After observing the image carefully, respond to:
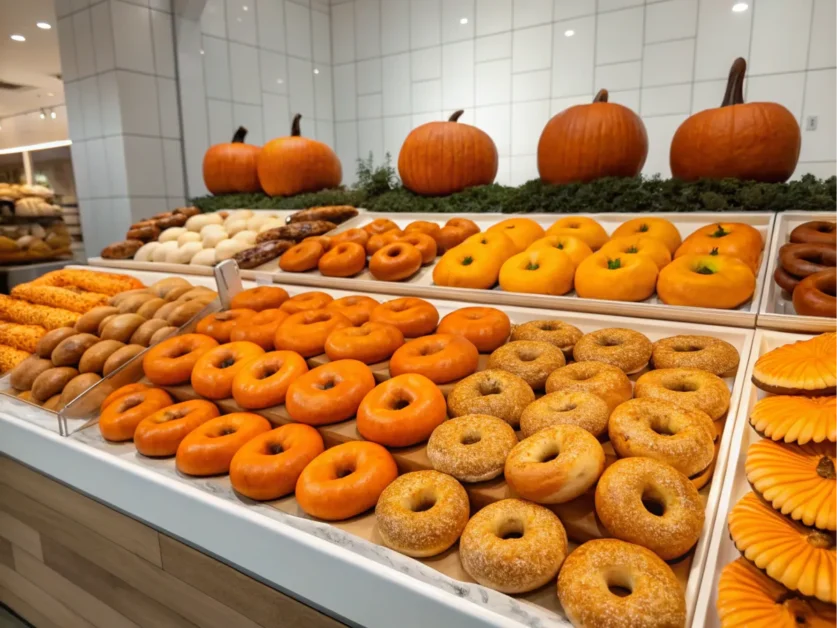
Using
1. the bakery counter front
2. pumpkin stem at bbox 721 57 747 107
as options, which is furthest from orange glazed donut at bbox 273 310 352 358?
pumpkin stem at bbox 721 57 747 107

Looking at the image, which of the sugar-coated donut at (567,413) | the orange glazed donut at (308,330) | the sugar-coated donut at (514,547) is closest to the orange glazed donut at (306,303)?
the orange glazed donut at (308,330)

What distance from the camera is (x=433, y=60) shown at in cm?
542

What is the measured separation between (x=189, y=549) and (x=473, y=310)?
1.03 m

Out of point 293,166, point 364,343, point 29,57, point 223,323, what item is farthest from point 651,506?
point 29,57

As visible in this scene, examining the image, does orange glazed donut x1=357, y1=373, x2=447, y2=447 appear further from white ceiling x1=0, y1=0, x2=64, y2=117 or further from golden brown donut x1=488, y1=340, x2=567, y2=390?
white ceiling x1=0, y1=0, x2=64, y2=117

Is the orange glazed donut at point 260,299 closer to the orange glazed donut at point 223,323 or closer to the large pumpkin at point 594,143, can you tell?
the orange glazed donut at point 223,323

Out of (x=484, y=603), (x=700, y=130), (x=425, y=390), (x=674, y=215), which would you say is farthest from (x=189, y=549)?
(x=700, y=130)

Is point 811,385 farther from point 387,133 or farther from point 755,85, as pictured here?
point 387,133

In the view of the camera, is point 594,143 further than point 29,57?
No

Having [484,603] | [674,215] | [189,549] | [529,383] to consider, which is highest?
[674,215]

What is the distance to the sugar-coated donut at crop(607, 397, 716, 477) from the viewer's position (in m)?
0.99

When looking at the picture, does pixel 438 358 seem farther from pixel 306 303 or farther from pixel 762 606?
pixel 762 606

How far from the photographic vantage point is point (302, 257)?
2475mm

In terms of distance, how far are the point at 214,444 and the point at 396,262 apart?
109cm
